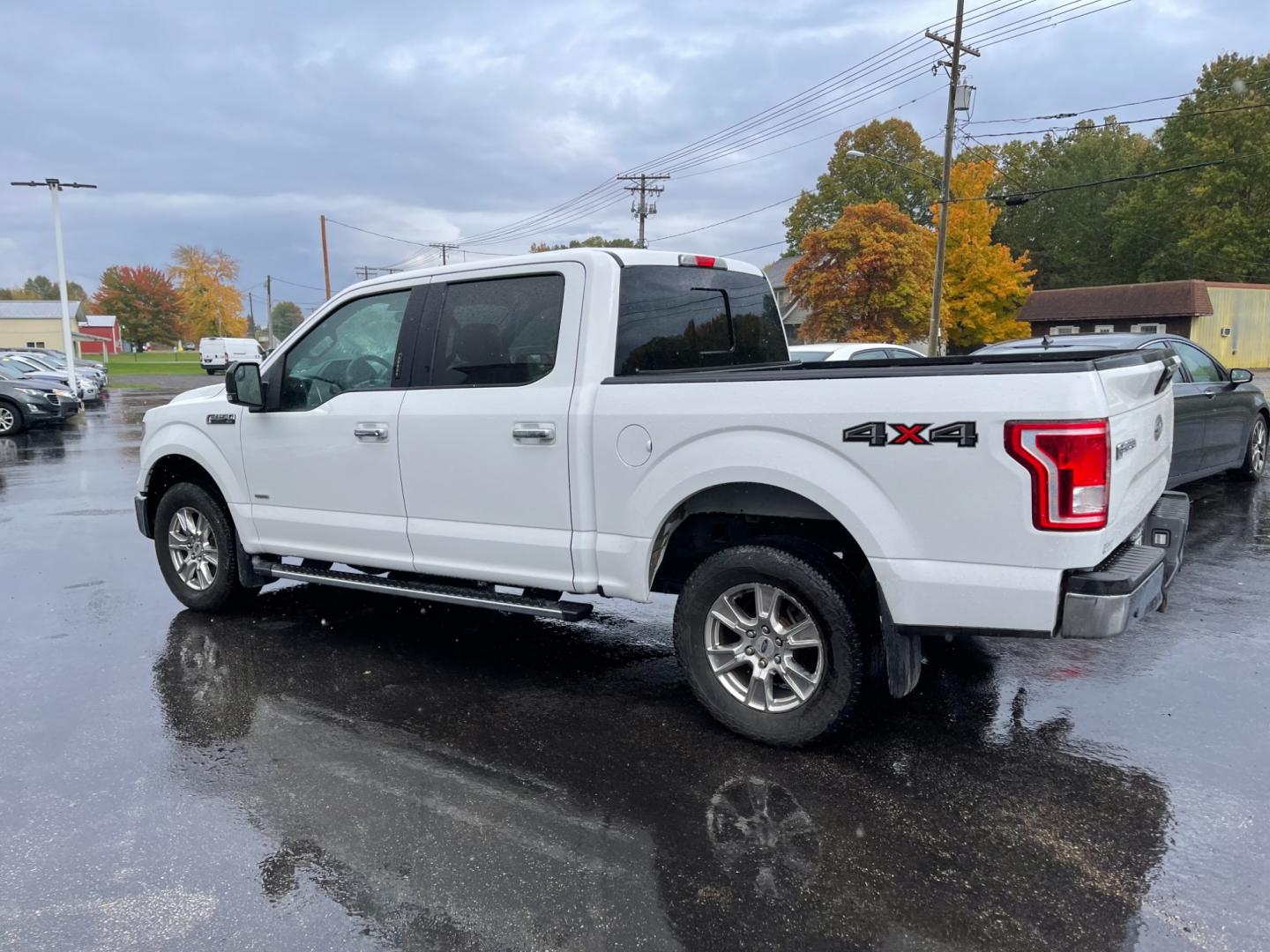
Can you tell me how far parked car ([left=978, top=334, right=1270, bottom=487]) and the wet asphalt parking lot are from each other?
102 inches

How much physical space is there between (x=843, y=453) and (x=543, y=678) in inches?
85.6

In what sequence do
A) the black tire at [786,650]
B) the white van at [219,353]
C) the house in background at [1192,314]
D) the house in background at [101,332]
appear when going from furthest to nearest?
1. the house in background at [101,332]
2. the white van at [219,353]
3. the house in background at [1192,314]
4. the black tire at [786,650]

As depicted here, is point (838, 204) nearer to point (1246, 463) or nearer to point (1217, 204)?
point (1217, 204)

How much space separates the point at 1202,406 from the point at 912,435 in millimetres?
6369

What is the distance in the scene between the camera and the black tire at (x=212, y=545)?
19.2ft

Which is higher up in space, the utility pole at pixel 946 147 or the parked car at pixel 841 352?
the utility pole at pixel 946 147

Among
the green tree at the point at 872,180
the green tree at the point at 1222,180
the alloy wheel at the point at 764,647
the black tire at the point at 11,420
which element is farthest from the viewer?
the green tree at the point at 872,180

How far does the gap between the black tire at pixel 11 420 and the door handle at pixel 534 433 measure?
1910 centimetres

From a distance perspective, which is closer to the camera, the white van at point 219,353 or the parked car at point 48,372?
the parked car at point 48,372

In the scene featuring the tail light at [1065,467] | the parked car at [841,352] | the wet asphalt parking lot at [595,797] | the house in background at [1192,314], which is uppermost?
the house in background at [1192,314]

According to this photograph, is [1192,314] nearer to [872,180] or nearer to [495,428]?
[872,180]

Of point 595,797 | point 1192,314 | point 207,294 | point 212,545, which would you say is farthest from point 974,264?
point 207,294

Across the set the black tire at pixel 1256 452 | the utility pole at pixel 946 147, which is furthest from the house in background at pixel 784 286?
the black tire at pixel 1256 452

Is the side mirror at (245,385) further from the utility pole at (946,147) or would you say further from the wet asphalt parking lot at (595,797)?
the utility pole at (946,147)
